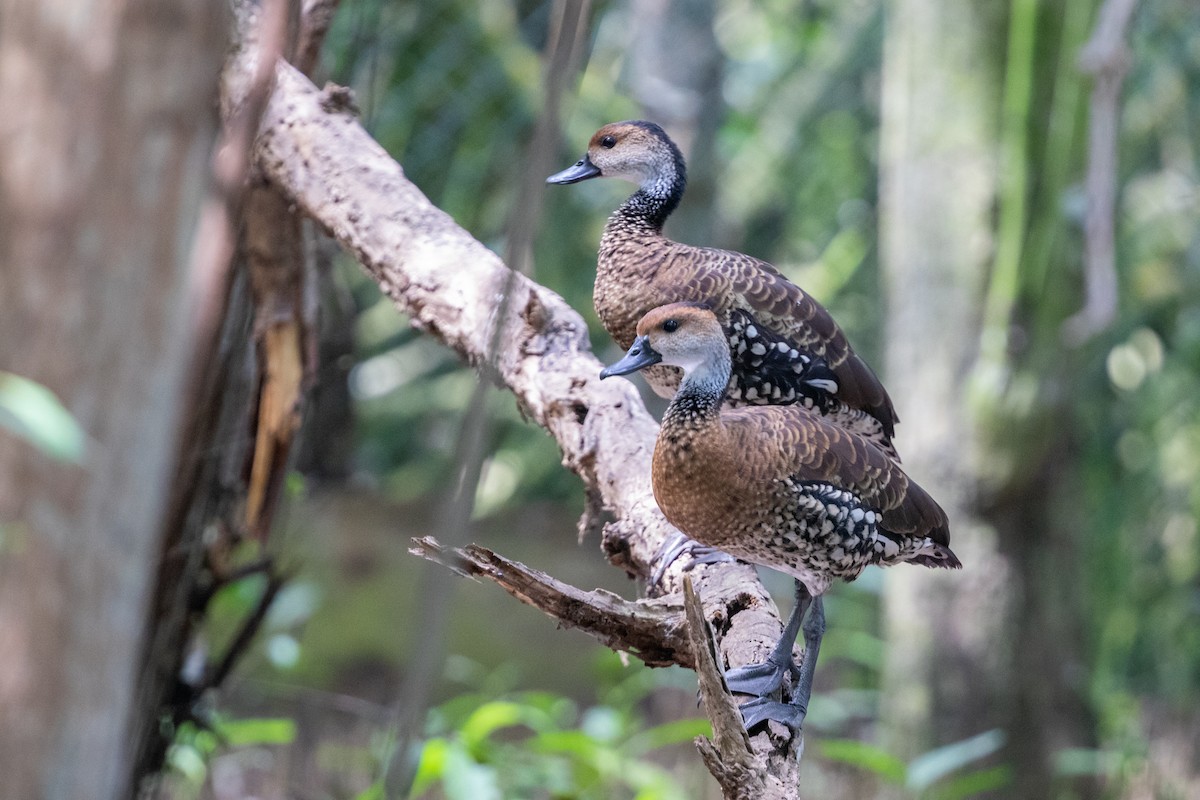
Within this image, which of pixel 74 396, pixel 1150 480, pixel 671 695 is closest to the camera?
pixel 74 396

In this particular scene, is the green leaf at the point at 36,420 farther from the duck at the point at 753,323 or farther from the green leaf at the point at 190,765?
the green leaf at the point at 190,765

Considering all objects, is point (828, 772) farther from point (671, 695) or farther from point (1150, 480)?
point (1150, 480)

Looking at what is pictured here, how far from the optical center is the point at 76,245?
1285mm

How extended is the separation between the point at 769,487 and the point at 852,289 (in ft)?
12.1

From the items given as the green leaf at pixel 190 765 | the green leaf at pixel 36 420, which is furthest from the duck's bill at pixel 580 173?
the green leaf at pixel 36 420

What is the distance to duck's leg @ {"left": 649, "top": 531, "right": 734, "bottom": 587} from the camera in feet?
6.24

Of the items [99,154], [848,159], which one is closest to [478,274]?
[99,154]

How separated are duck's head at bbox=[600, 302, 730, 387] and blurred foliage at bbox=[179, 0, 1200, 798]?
959 mm

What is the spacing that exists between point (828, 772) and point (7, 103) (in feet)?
10.9

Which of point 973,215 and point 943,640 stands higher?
point 973,215

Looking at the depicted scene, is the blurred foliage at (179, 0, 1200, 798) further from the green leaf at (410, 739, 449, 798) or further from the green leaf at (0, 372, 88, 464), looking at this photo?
the green leaf at (0, 372, 88, 464)

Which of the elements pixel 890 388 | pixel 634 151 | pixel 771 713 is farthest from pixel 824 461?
pixel 890 388

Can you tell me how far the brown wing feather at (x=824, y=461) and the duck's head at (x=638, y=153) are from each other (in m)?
0.74

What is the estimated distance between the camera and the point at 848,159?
4.96 meters
